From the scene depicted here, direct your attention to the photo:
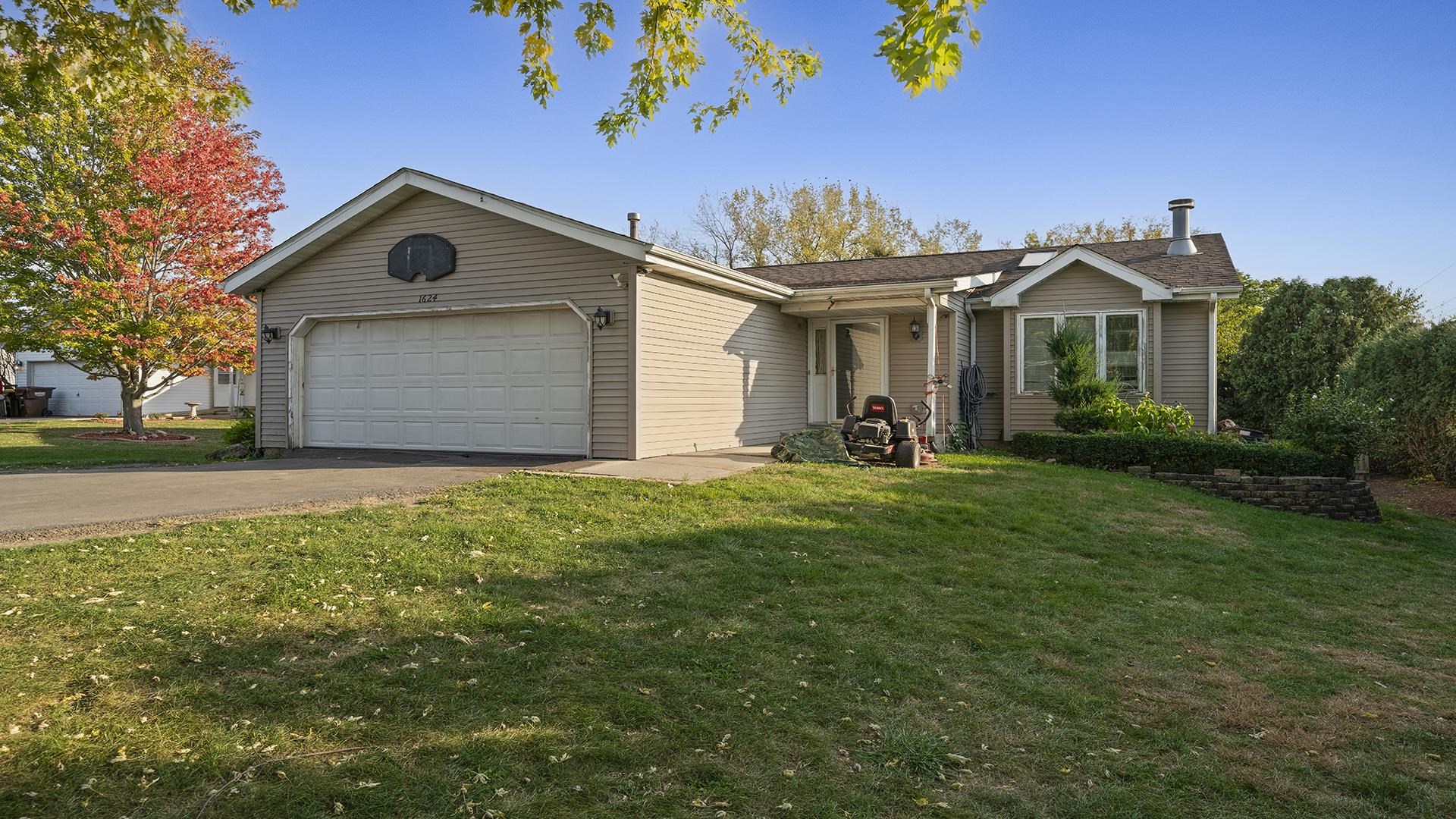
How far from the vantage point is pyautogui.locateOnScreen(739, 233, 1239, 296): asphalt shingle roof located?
14695 mm

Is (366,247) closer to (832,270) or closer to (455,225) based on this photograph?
(455,225)

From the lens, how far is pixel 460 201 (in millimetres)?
11484

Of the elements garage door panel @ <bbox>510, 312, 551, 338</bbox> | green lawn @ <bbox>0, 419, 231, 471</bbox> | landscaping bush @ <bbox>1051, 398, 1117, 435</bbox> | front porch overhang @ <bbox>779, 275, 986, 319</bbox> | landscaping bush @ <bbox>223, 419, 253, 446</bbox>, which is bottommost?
green lawn @ <bbox>0, 419, 231, 471</bbox>

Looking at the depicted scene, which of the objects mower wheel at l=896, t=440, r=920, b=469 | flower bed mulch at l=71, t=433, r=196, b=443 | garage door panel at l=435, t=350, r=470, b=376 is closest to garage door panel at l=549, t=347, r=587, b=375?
garage door panel at l=435, t=350, r=470, b=376

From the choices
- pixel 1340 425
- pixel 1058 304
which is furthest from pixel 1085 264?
pixel 1340 425

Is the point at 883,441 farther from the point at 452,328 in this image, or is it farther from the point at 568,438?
the point at 452,328

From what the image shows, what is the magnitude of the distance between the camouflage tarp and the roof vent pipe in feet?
31.2

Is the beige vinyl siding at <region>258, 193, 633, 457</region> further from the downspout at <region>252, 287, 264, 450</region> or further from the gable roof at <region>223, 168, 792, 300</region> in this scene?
the gable roof at <region>223, 168, 792, 300</region>

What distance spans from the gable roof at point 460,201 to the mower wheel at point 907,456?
3.69m

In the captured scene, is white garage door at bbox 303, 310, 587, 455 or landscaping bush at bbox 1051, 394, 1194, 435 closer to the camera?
white garage door at bbox 303, 310, 587, 455

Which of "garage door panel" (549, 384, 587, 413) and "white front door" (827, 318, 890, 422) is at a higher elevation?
"white front door" (827, 318, 890, 422)

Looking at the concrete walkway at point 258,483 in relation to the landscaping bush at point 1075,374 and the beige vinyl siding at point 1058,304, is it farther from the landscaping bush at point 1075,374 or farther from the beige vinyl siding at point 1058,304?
the beige vinyl siding at point 1058,304

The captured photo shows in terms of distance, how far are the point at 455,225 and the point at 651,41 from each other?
6.83 metres

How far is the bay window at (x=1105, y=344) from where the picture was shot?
47.6 feet
